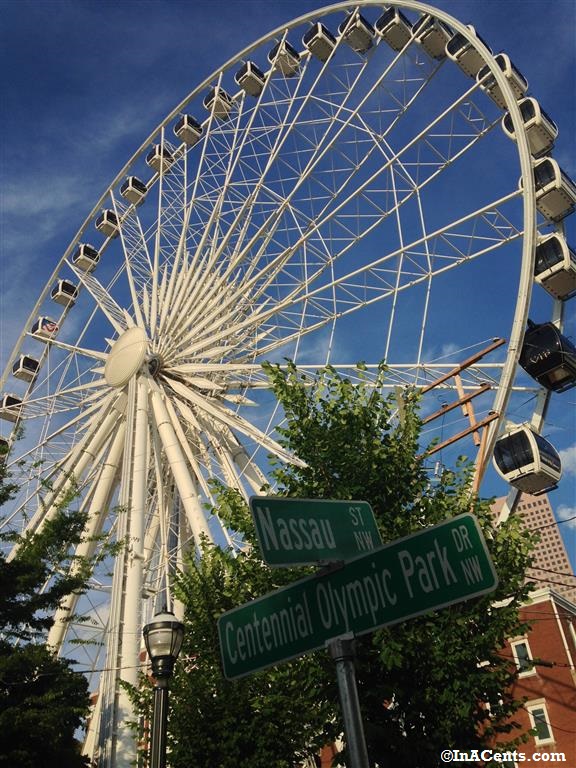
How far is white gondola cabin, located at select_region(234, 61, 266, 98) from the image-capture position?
31.5m

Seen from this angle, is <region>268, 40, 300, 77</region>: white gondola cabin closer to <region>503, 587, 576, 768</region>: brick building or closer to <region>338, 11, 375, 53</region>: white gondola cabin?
<region>338, 11, 375, 53</region>: white gondola cabin

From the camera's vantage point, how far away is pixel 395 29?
2656cm

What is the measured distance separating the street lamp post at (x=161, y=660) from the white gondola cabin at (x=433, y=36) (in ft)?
76.1

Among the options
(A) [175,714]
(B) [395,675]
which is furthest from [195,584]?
(B) [395,675]

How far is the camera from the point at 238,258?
86.2 feet

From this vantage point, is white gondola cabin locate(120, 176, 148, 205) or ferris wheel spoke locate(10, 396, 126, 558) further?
white gondola cabin locate(120, 176, 148, 205)

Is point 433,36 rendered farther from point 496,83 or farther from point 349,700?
point 349,700

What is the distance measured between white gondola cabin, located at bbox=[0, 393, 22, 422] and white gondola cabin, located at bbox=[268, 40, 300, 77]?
18495 mm

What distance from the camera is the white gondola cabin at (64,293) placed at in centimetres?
3659

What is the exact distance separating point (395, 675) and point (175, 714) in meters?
5.05

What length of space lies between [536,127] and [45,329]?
23527 mm

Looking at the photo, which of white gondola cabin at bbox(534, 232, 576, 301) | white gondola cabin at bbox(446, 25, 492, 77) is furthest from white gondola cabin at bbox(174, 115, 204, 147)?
white gondola cabin at bbox(534, 232, 576, 301)

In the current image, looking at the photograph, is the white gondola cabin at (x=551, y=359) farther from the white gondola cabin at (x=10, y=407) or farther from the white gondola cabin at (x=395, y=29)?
the white gondola cabin at (x=10, y=407)

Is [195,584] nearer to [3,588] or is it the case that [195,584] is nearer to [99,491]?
[3,588]
